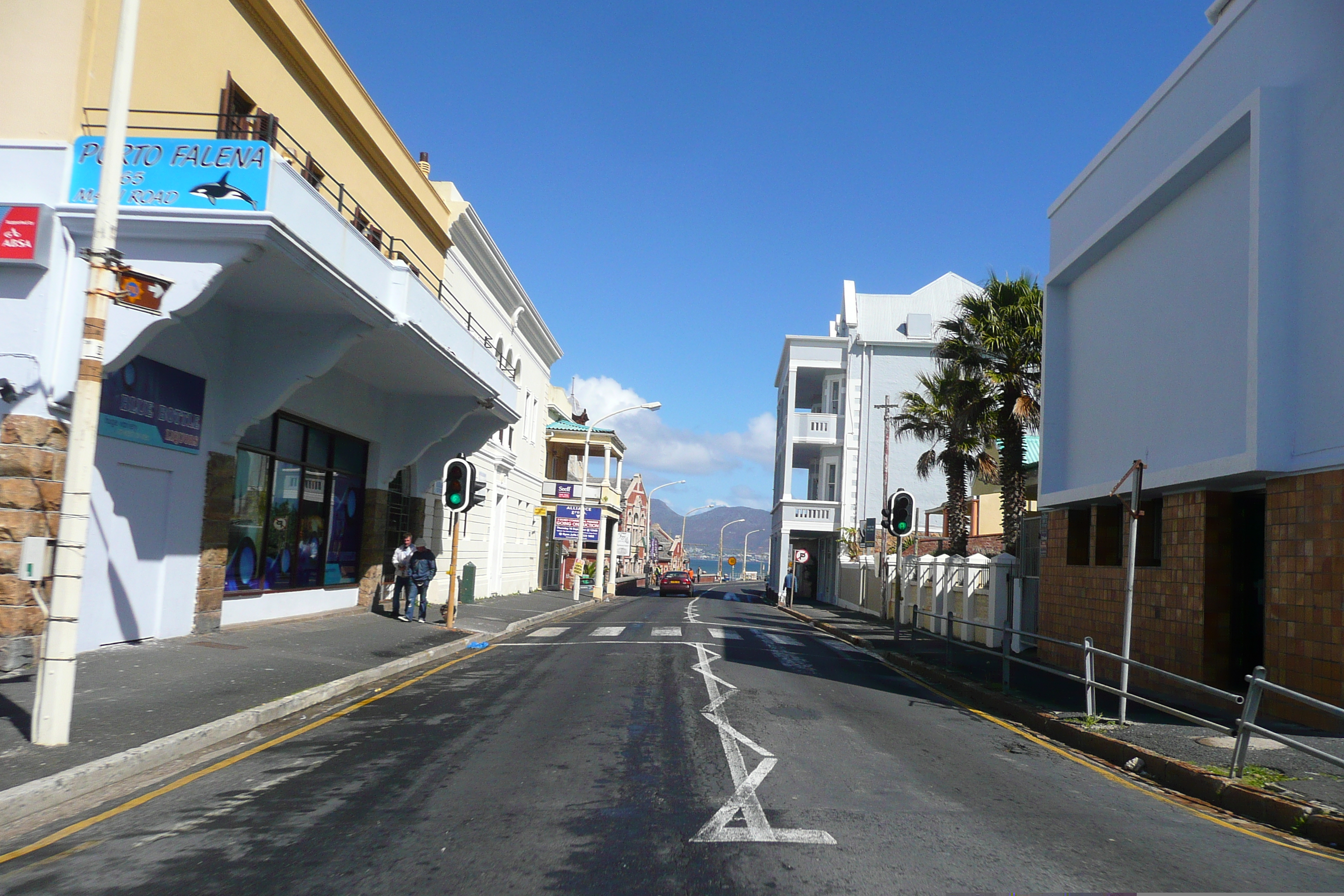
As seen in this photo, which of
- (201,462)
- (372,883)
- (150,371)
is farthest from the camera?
(201,462)

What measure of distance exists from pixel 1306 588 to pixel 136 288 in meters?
11.6

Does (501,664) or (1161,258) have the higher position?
(1161,258)

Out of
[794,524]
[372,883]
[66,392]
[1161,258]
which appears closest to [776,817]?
[372,883]

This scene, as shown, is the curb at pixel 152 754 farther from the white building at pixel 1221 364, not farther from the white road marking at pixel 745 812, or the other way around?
the white building at pixel 1221 364

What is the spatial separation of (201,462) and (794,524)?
1435 inches

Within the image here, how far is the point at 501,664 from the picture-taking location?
14.2 meters

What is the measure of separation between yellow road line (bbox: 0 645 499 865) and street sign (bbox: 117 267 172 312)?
3.47m

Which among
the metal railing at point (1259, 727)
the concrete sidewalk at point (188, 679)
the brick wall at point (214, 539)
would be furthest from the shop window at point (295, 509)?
the metal railing at point (1259, 727)

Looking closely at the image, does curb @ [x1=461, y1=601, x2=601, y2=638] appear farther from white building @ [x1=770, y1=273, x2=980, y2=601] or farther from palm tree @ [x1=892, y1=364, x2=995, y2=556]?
white building @ [x1=770, y1=273, x2=980, y2=601]

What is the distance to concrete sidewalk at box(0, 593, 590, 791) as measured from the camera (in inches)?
274

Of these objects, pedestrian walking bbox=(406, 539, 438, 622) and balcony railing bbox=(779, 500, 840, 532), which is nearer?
pedestrian walking bbox=(406, 539, 438, 622)

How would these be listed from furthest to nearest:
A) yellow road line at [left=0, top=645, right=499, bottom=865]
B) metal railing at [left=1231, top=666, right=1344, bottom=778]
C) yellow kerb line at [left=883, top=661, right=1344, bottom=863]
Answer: metal railing at [left=1231, top=666, right=1344, bottom=778] → yellow kerb line at [left=883, top=661, right=1344, bottom=863] → yellow road line at [left=0, top=645, right=499, bottom=865]

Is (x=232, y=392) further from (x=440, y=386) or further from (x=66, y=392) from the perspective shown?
(x=440, y=386)

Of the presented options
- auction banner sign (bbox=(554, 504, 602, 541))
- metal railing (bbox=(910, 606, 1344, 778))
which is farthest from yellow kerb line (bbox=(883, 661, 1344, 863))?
auction banner sign (bbox=(554, 504, 602, 541))
